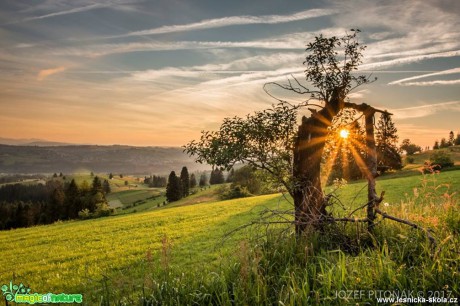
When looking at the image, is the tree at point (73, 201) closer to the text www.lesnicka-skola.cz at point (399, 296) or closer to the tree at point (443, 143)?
the text www.lesnicka-skola.cz at point (399, 296)

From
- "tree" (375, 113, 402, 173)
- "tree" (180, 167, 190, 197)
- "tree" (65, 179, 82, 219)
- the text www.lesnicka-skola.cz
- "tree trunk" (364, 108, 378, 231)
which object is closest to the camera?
the text www.lesnicka-skola.cz

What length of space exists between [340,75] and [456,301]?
787cm

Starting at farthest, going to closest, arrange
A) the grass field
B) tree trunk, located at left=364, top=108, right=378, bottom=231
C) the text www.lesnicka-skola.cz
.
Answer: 1. tree trunk, located at left=364, top=108, right=378, bottom=231
2. the grass field
3. the text www.lesnicka-skola.cz

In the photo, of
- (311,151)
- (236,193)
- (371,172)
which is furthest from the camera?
(236,193)

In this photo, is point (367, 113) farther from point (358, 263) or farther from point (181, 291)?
point (181, 291)

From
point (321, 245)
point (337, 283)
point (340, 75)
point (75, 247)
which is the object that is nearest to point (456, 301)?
point (337, 283)

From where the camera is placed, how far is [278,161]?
10.9 metres

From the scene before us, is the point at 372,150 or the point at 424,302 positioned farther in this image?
the point at 372,150

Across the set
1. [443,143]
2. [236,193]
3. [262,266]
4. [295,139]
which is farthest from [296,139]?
[443,143]

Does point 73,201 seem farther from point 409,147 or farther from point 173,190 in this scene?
point 409,147

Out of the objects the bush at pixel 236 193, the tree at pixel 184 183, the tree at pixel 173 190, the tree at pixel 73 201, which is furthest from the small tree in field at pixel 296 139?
the tree at pixel 184 183

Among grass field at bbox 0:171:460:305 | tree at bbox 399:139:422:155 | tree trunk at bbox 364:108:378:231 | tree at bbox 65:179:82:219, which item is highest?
tree at bbox 399:139:422:155

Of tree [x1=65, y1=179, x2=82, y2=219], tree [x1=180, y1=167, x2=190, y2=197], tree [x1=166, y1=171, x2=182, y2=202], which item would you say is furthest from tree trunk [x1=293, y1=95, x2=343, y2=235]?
tree [x1=180, y1=167, x2=190, y2=197]

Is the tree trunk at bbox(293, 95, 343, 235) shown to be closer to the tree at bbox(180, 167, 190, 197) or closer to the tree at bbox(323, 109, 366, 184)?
the tree at bbox(323, 109, 366, 184)
